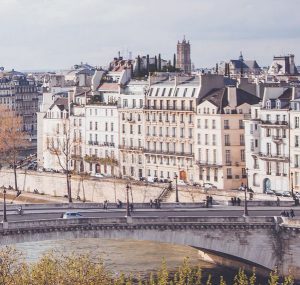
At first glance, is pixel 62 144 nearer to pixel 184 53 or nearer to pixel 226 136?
pixel 226 136

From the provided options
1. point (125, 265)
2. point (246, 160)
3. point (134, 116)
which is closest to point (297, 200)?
point (125, 265)

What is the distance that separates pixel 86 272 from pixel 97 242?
35123 millimetres

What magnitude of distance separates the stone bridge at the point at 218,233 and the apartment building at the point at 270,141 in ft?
83.1

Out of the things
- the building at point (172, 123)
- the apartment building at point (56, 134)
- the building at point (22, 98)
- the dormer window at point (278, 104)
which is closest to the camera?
the dormer window at point (278, 104)

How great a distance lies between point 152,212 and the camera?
226 ft

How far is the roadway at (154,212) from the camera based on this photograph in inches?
2640

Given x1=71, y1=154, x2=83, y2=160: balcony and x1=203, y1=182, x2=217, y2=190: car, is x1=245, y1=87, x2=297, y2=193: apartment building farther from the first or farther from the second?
x1=71, y1=154, x2=83, y2=160: balcony

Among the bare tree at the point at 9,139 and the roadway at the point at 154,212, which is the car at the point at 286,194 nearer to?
the roadway at the point at 154,212

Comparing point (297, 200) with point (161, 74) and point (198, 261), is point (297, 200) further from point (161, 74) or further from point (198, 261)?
point (161, 74)

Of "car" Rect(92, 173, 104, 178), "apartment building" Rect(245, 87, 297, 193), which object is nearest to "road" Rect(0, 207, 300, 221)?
"apartment building" Rect(245, 87, 297, 193)

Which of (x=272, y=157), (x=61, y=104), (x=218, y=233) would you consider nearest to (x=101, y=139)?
(x=61, y=104)

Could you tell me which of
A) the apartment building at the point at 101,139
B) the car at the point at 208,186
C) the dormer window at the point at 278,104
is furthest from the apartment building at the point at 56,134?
the dormer window at the point at 278,104

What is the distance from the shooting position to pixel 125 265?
67438mm

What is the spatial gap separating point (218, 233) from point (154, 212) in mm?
6412
